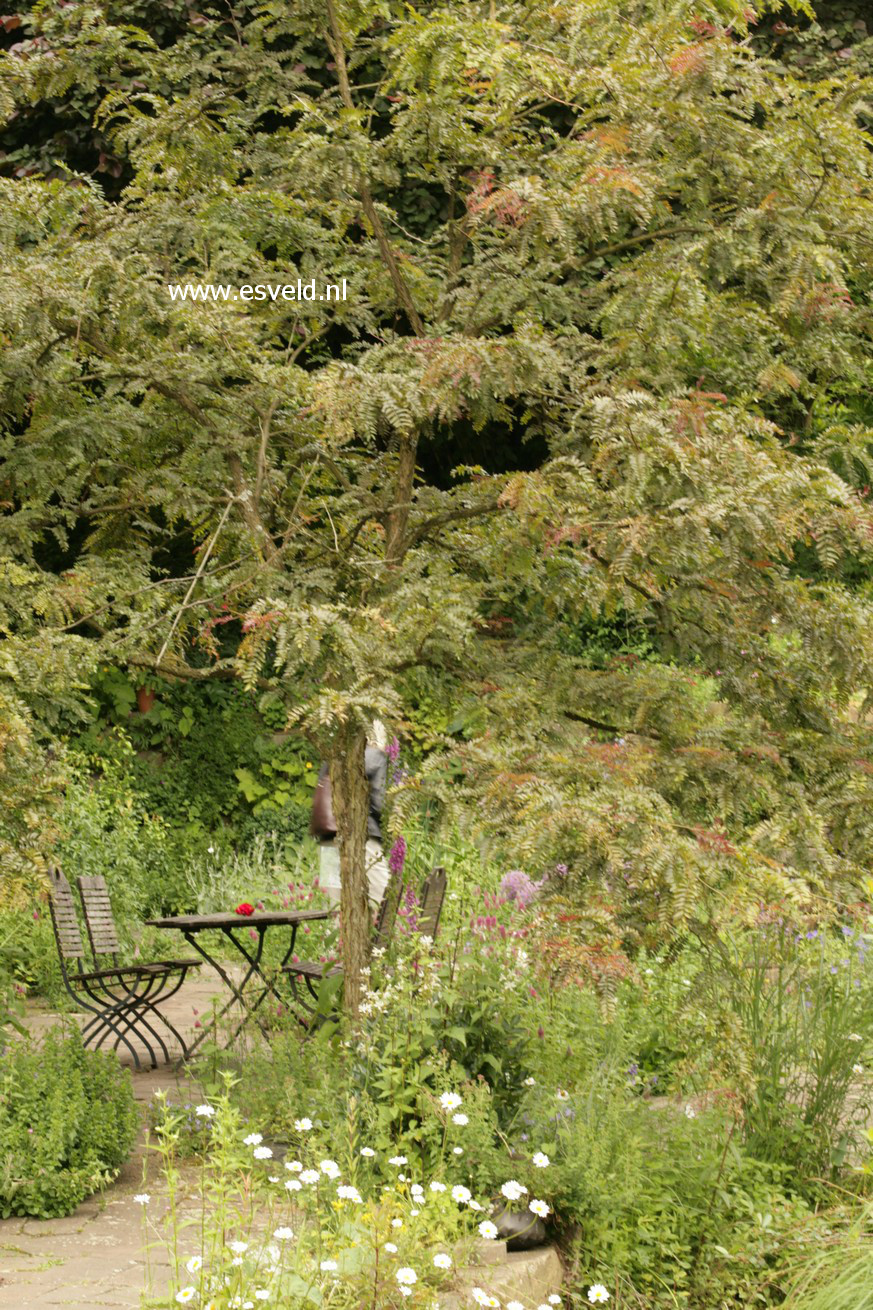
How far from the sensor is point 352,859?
4691 mm

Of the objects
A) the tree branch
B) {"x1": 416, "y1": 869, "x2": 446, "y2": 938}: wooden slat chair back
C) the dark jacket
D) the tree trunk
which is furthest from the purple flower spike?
the tree branch

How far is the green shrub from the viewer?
4195 millimetres

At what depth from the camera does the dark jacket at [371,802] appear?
22.5ft

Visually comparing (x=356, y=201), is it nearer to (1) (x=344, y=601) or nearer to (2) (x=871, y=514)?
(1) (x=344, y=601)

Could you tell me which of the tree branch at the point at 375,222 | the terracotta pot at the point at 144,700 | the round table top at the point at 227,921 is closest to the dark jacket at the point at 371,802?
the round table top at the point at 227,921

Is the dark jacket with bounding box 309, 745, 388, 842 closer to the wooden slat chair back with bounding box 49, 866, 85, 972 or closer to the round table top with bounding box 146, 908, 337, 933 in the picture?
the round table top with bounding box 146, 908, 337, 933

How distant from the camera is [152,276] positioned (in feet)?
14.3

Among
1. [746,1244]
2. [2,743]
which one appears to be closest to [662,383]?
[2,743]

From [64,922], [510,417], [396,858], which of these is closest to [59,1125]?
[64,922]

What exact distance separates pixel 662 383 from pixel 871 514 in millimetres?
949

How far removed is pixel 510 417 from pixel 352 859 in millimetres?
1579

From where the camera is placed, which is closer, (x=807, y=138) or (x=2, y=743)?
(x=2, y=743)

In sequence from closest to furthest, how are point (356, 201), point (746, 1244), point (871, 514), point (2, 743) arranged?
point (2, 743)
point (871, 514)
point (746, 1244)
point (356, 201)

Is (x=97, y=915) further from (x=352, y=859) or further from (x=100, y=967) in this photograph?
(x=352, y=859)
